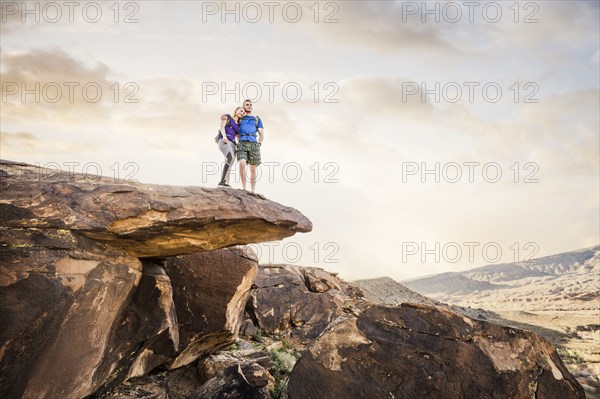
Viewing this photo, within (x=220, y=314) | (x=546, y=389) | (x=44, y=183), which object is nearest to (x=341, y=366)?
(x=546, y=389)

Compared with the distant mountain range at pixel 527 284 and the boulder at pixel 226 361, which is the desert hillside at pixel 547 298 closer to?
the distant mountain range at pixel 527 284

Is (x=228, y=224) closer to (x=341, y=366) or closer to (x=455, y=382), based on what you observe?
(x=341, y=366)

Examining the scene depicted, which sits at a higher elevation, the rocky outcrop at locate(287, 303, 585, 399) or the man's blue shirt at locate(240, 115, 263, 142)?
the man's blue shirt at locate(240, 115, 263, 142)

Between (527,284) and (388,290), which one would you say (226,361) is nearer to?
(388,290)

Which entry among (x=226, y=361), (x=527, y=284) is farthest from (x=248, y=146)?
(x=527, y=284)

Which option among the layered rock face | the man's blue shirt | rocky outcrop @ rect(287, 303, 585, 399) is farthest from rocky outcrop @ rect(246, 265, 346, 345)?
rocky outcrop @ rect(287, 303, 585, 399)

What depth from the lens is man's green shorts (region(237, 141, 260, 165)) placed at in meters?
11.7

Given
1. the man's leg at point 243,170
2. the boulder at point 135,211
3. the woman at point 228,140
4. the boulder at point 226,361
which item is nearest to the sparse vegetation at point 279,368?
the boulder at point 226,361

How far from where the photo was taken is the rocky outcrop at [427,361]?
24.3 feet

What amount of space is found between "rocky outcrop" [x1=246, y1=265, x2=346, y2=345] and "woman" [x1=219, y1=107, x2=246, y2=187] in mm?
7756

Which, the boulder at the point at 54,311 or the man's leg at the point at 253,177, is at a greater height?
the man's leg at the point at 253,177

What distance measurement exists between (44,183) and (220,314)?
224 inches

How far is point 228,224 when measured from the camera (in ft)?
31.7

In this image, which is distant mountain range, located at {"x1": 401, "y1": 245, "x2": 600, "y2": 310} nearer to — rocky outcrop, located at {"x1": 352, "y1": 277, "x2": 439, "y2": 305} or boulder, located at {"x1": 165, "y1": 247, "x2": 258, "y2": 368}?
rocky outcrop, located at {"x1": 352, "y1": 277, "x2": 439, "y2": 305}
